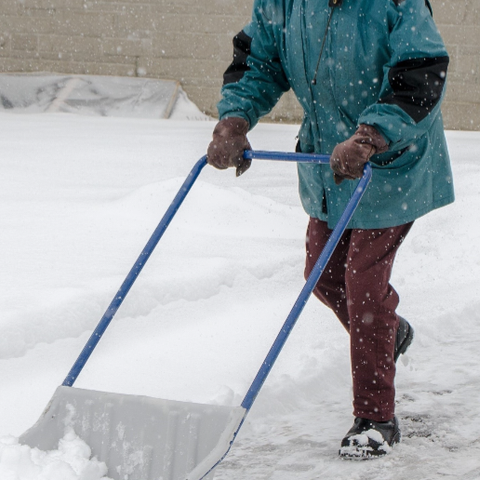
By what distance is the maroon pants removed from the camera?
221 centimetres

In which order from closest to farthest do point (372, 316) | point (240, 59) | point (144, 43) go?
point (372, 316), point (240, 59), point (144, 43)

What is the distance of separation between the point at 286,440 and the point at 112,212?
2203mm

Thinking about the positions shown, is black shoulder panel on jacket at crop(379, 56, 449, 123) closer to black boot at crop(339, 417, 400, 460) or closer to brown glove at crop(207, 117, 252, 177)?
brown glove at crop(207, 117, 252, 177)

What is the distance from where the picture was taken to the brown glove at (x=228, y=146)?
7.29 feet

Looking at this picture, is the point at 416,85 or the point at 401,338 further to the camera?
the point at 401,338

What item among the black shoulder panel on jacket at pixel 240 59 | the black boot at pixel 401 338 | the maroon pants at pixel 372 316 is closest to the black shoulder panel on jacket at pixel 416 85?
the maroon pants at pixel 372 316

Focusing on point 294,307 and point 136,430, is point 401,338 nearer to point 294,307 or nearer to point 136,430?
point 294,307

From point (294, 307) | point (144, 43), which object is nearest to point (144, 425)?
point (294, 307)

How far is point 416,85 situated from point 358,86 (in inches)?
8.0

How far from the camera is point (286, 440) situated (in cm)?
238

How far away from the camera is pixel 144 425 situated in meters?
1.84

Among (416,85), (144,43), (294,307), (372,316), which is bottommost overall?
(144,43)

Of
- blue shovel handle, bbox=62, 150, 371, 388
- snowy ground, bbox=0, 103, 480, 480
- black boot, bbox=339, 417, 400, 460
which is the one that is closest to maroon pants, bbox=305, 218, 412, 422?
black boot, bbox=339, 417, 400, 460

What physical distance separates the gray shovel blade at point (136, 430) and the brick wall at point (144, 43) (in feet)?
25.6
